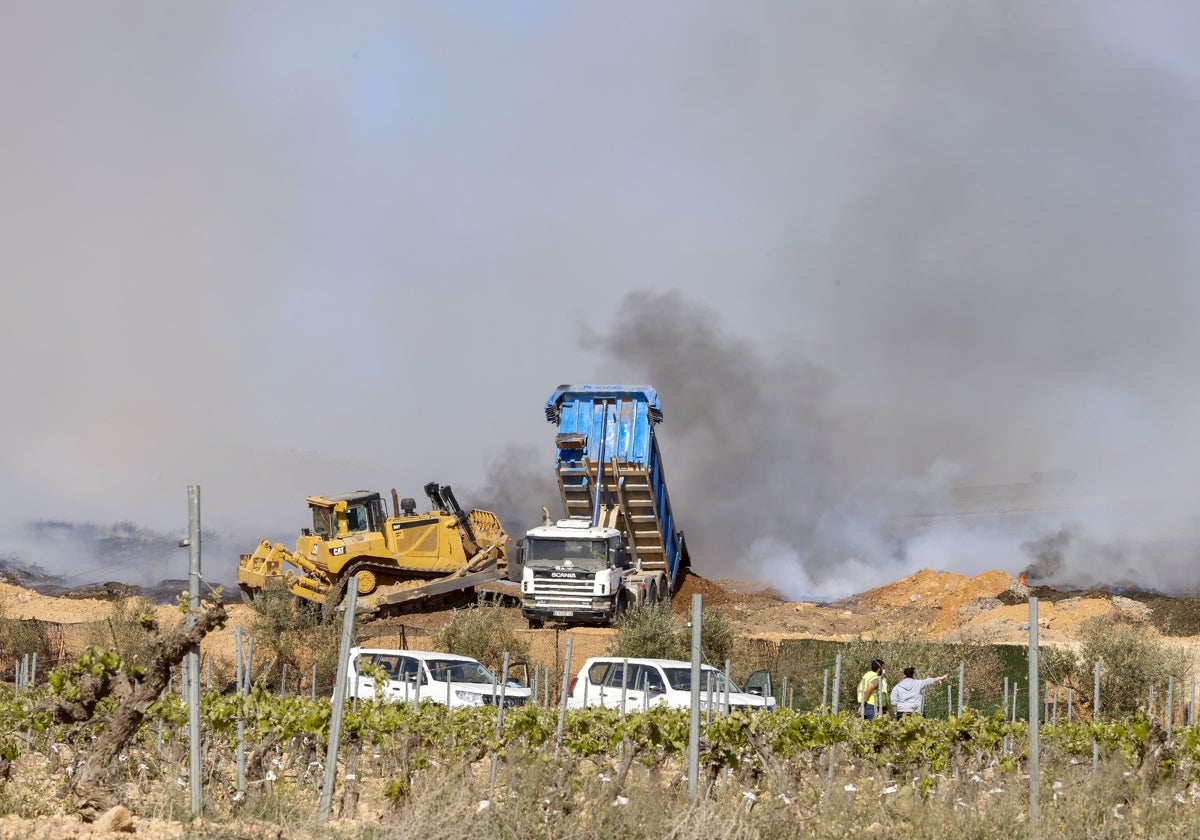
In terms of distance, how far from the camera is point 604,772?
10.5m

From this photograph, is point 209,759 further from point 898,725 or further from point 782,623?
point 782,623

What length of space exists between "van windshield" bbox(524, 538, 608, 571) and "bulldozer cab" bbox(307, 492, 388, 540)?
5528mm

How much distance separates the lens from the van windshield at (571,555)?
2716 cm

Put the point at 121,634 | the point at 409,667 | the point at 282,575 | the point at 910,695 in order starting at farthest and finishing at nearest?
1. the point at 282,575
2. the point at 121,634
3. the point at 409,667
4. the point at 910,695

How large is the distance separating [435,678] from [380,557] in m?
12.8

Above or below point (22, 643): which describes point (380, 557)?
above

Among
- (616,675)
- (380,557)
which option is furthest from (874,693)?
(380,557)

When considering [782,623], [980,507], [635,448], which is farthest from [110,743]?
[980,507]

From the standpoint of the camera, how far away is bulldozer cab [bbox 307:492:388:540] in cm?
3123

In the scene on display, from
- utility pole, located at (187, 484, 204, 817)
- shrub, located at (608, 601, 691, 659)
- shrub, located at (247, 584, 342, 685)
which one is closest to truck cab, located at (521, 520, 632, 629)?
shrub, located at (608, 601, 691, 659)

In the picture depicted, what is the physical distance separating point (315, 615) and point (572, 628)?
5.48 m

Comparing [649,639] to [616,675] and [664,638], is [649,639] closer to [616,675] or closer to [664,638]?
[664,638]

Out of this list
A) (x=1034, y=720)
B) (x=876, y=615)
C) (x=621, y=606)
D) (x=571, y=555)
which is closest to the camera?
(x=1034, y=720)

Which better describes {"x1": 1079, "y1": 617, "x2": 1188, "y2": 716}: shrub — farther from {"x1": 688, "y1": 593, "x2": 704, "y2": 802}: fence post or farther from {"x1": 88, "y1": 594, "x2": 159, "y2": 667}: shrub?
{"x1": 88, "y1": 594, "x2": 159, "y2": 667}: shrub
